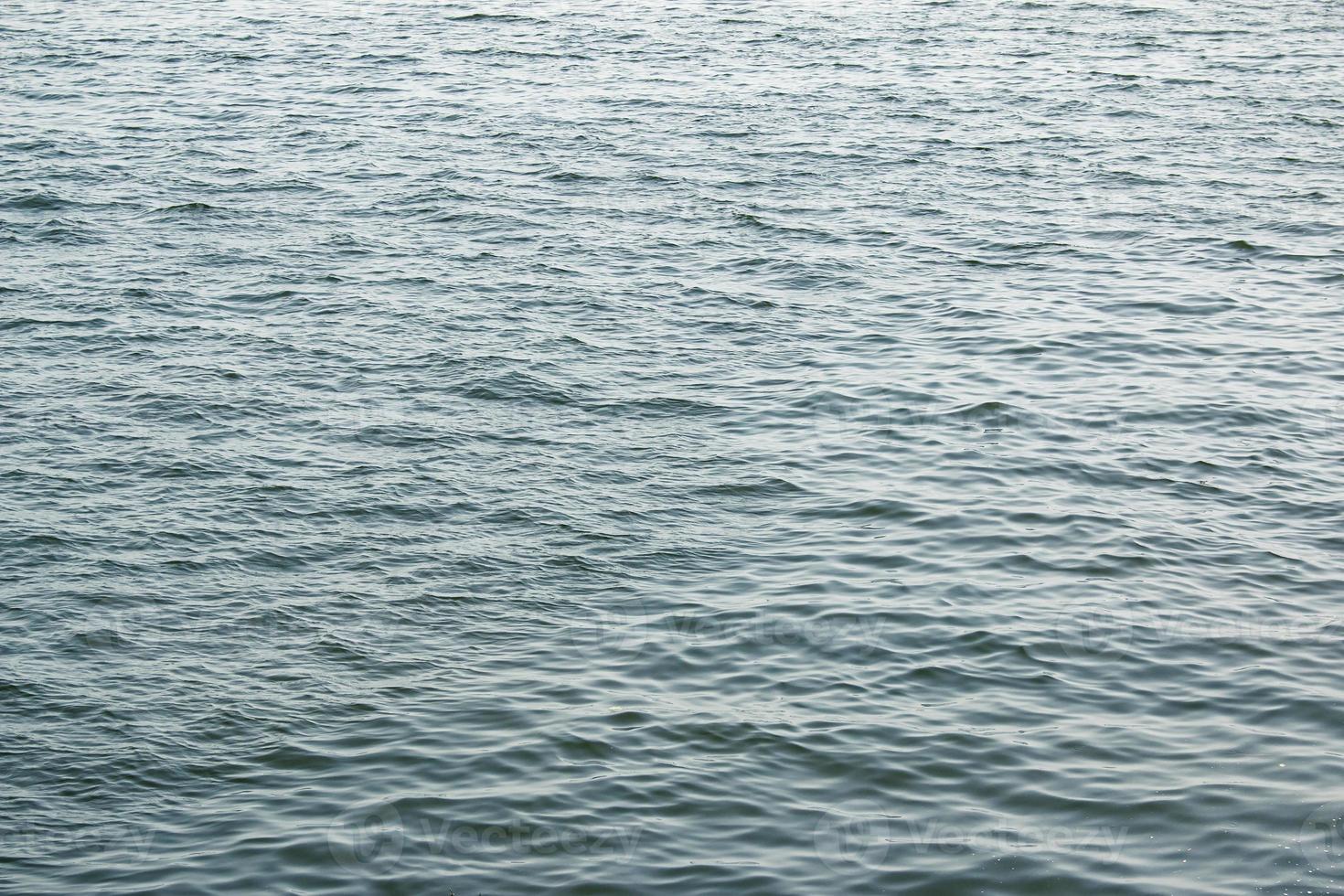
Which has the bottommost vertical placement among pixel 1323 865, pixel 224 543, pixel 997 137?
pixel 1323 865

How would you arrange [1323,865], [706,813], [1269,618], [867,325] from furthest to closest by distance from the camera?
[867,325]
[1269,618]
[706,813]
[1323,865]

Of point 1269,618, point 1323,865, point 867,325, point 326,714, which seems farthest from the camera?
point 867,325

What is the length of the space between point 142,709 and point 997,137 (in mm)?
30244

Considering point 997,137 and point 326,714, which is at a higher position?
point 997,137

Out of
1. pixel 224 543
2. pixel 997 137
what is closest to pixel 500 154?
pixel 997 137

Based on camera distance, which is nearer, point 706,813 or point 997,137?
point 706,813

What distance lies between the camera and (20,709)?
1862 cm

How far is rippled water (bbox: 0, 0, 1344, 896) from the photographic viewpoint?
16688 millimetres

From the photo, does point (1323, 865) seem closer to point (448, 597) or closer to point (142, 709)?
point (448, 597)

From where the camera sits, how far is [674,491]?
2416 cm

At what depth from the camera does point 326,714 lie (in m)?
18.5

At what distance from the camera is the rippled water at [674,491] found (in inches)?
657

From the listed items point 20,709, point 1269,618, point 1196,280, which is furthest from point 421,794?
point 1196,280

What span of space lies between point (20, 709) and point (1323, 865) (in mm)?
14367
